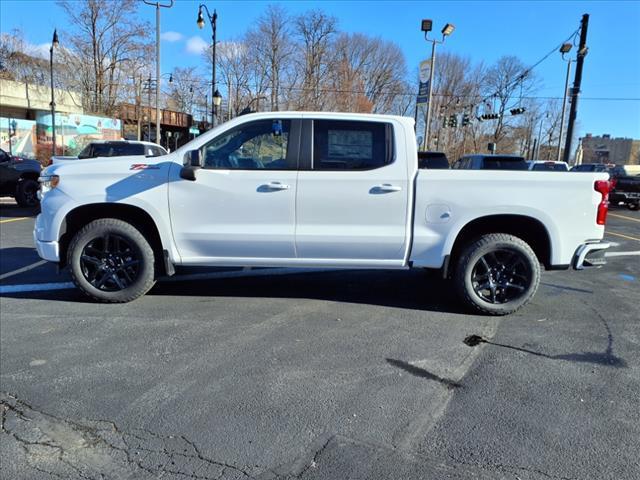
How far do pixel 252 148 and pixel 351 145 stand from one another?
1.00 meters

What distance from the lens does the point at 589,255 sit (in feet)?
16.4

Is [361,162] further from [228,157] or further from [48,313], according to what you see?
[48,313]

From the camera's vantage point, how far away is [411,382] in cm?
354

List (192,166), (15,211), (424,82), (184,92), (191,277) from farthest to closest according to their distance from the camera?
(184,92)
(424,82)
(15,211)
(191,277)
(192,166)

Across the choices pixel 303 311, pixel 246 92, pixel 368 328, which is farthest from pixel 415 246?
pixel 246 92

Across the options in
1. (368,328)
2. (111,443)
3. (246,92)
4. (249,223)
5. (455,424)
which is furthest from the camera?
(246,92)

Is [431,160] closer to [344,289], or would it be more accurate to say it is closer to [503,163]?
[503,163]

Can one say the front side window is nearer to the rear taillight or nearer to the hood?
the hood

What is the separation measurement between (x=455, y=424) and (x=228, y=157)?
3.25m

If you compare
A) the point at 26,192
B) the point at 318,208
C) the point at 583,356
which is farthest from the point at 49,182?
the point at 26,192

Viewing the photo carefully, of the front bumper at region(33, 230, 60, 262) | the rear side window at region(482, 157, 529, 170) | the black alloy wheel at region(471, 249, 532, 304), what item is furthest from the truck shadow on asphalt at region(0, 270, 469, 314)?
the rear side window at region(482, 157, 529, 170)

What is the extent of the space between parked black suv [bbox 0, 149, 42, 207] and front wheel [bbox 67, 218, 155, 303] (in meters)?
9.54

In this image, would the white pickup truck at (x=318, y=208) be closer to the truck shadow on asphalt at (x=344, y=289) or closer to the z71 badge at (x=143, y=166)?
the z71 badge at (x=143, y=166)

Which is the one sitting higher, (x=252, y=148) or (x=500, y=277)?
(x=252, y=148)
